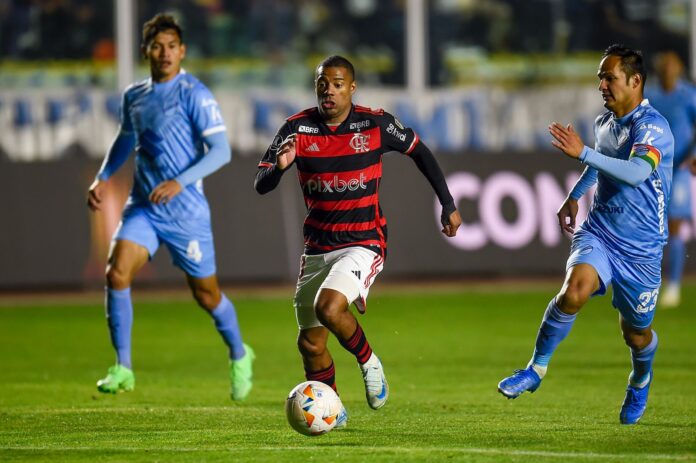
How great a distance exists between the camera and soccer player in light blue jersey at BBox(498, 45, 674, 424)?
7.58 m

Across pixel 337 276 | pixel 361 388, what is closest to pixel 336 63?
pixel 337 276

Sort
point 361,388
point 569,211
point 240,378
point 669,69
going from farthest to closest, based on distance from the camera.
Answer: point 669,69 < point 361,388 < point 240,378 < point 569,211

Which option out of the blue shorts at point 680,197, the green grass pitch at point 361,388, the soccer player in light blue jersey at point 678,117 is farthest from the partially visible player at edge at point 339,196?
the blue shorts at point 680,197

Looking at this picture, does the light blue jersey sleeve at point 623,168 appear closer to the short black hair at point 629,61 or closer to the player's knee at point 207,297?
the short black hair at point 629,61

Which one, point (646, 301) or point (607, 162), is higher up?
point (607, 162)

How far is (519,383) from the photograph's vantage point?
762 cm

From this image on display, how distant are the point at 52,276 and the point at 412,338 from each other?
5712 millimetres

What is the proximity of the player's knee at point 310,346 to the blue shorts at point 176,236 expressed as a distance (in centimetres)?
169

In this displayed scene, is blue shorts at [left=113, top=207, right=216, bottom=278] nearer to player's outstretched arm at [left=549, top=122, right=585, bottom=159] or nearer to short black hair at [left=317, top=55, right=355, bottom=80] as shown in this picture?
short black hair at [left=317, top=55, right=355, bottom=80]

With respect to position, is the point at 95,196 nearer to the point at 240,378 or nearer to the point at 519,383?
the point at 240,378

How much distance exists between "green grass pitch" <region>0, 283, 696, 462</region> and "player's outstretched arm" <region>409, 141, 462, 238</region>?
43.0 inches

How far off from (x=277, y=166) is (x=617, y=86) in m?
1.86

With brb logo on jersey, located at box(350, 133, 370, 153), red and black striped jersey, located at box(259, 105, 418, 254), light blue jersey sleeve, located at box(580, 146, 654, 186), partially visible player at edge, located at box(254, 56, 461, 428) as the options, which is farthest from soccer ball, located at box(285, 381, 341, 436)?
light blue jersey sleeve, located at box(580, 146, 654, 186)

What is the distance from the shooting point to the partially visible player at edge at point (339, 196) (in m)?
7.65
